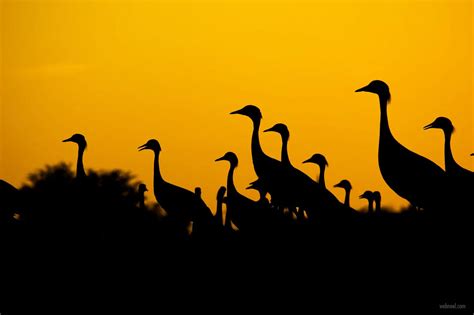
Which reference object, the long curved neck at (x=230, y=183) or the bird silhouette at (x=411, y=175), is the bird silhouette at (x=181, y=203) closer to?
the long curved neck at (x=230, y=183)

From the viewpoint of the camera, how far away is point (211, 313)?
38.8 feet

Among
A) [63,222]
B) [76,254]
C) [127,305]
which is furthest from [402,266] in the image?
[63,222]

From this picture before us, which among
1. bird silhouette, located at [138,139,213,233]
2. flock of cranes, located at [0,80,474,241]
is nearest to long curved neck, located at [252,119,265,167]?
flock of cranes, located at [0,80,474,241]

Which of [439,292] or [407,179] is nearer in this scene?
[439,292]

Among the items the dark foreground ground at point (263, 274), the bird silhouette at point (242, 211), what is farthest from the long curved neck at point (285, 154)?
the dark foreground ground at point (263, 274)

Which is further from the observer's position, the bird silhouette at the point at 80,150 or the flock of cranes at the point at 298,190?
the bird silhouette at the point at 80,150

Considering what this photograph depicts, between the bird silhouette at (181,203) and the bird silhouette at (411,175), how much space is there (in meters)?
7.10

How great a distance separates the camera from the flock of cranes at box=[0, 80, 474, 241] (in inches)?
583

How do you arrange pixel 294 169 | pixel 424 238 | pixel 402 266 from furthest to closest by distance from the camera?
pixel 294 169
pixel 424 238
pixel 402 266

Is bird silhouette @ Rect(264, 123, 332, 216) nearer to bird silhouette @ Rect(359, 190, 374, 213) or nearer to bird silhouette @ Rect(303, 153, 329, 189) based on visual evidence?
bird silhouette @ Rect(303, 153, 329, 189)

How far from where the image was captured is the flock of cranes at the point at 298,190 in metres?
14.8

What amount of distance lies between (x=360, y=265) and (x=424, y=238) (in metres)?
1.34

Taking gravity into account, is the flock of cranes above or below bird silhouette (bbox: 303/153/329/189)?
below

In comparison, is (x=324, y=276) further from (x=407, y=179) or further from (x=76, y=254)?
(x=76, y=254)
